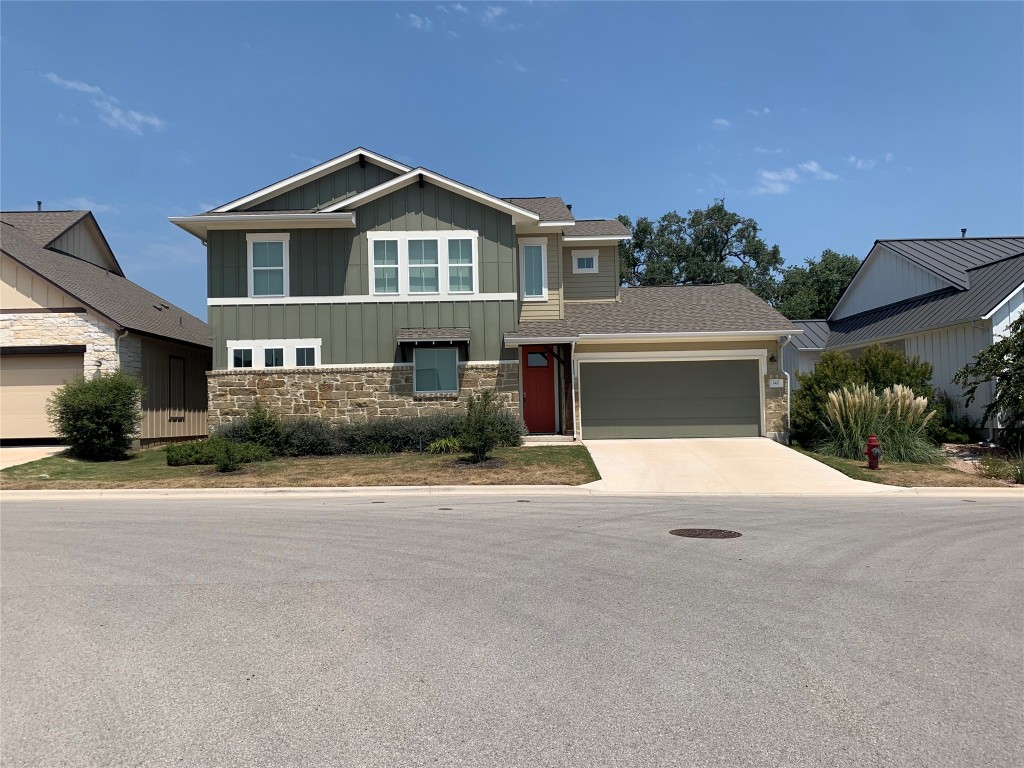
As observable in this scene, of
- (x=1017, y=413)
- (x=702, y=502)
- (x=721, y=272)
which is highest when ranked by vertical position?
(x=721, y=272)

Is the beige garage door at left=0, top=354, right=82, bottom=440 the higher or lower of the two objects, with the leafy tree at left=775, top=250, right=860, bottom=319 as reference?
lower

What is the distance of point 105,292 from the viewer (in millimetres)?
24297

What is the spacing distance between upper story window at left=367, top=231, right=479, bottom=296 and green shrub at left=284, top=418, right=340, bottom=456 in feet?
14.0

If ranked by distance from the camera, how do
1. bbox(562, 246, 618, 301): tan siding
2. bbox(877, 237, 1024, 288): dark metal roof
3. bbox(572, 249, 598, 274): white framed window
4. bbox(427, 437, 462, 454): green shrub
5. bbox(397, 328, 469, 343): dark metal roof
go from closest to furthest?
1. bbox(427, 437, 462, 454): green shrub
2. bbox(397, 328, 469, 343): dark metal roof
3. bbox(562, 246, 618, 301): tan siding
4. bbox(572, 249, 598, 274): white framed window
5. bbox(877, 237, 1024, 288): dark metal roof

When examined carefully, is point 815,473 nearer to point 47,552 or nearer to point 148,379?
point 47,552

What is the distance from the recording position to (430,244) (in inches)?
842

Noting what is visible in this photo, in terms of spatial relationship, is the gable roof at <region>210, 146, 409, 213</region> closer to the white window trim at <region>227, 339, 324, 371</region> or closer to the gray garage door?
the white window trim at <region>227, 339, 324, 371</region>

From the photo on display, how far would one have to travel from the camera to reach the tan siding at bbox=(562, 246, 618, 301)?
2495 centimetres

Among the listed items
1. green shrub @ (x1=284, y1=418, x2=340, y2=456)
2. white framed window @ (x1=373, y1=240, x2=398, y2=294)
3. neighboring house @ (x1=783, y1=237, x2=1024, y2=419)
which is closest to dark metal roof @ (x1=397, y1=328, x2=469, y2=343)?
white framed window @ (x1=373, y1=240, x2=398, y2=294)

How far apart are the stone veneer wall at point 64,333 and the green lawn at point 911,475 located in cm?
1918

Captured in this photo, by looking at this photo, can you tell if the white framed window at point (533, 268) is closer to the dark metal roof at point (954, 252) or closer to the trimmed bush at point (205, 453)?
the trimmed bush at point (205, 453)

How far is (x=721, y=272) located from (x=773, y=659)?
5077 centimetres

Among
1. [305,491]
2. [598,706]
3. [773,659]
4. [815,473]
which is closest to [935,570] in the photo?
[773,659]

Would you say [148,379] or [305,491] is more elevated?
[148,379]
